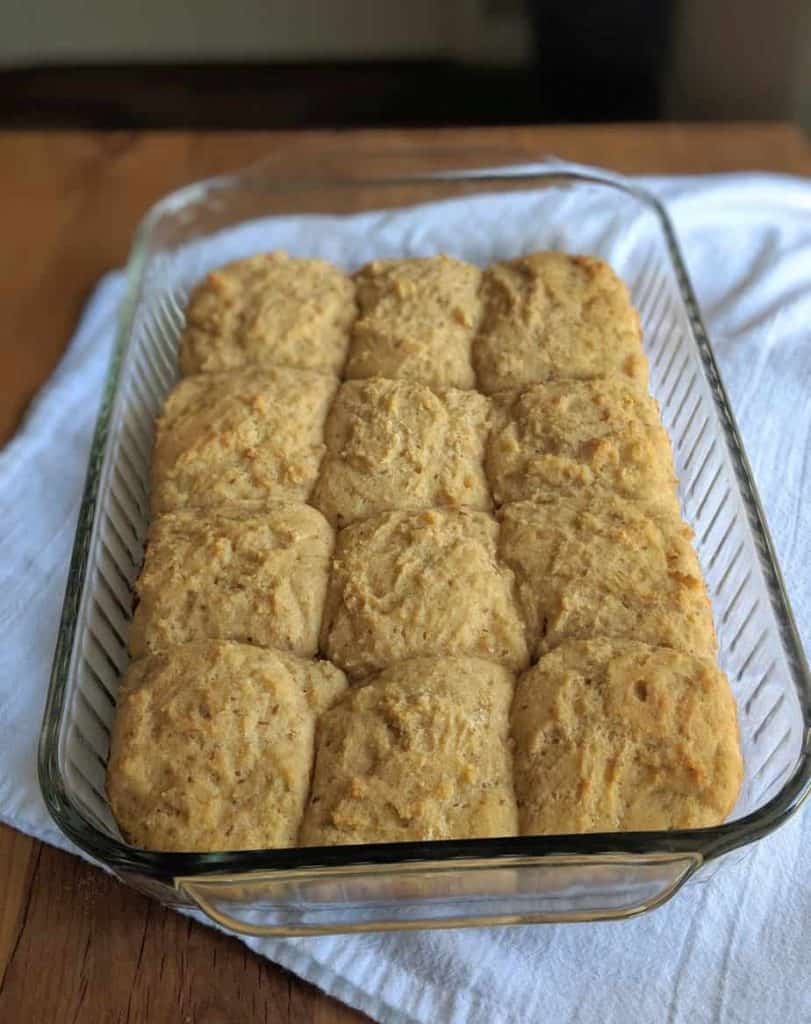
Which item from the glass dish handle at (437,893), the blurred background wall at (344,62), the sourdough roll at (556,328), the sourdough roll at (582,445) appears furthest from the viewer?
the blurred background wall at (344,62)

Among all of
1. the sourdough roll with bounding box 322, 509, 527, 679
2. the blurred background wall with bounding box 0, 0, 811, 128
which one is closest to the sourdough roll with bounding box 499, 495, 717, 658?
the sourdough roll with bounding box 322, 509, 527, 679

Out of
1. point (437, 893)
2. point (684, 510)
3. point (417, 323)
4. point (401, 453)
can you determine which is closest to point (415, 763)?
point (437, 893)

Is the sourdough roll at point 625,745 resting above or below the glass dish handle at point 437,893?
above

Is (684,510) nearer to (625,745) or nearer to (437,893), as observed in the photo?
(625,745)

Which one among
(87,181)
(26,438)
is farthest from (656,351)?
(87,181)

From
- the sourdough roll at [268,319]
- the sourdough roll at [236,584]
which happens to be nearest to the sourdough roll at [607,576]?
the sourdough roll at [236,584]

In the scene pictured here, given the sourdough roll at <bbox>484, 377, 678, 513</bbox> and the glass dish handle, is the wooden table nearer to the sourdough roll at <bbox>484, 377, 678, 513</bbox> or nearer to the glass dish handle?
the glass dish handle

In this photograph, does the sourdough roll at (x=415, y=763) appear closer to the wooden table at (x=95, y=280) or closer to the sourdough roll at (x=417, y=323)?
the wooden table at (x=95, y=280)
